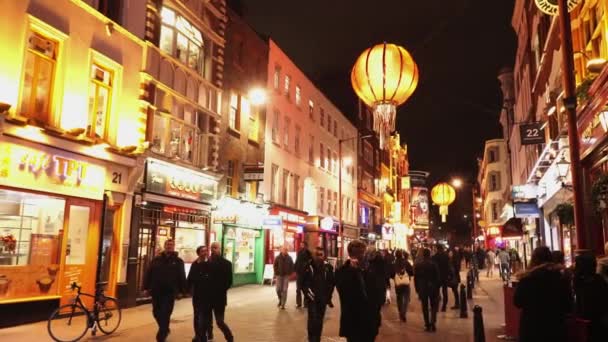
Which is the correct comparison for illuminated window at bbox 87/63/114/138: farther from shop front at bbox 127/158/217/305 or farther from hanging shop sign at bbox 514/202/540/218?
hanging shop sign at bbox 514/202/540/218

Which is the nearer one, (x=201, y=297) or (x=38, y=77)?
(x=201, y=297)

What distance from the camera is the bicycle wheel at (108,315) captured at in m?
11.4

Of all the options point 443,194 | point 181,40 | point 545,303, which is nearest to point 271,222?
point 181,40

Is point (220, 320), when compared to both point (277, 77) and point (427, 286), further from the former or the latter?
point (277, 77)

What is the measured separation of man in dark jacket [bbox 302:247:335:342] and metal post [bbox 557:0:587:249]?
15.1 ft

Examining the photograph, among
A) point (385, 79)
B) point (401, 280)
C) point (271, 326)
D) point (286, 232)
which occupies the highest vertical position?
point (385, 79)

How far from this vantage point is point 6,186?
12602 mm

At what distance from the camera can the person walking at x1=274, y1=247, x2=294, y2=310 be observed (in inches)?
671

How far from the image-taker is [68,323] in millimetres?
10695

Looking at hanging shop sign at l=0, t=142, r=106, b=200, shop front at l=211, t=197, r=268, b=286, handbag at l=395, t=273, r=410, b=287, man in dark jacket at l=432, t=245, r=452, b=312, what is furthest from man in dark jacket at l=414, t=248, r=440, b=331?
shop front at l=211, t=197, r=268, b=286

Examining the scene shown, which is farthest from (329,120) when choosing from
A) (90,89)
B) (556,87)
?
(90,89)

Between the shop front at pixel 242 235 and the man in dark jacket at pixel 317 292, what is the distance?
12.6m

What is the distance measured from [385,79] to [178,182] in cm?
1063

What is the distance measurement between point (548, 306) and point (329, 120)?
3528cm
